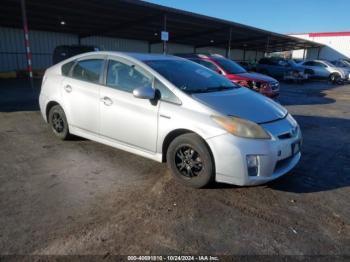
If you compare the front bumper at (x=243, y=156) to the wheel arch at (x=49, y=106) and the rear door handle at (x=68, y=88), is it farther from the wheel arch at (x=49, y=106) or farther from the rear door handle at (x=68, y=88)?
the wheel arch at (x=49, y=106)

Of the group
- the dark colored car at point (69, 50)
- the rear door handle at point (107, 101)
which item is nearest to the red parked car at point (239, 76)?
the rear door handle at point (107, 101)

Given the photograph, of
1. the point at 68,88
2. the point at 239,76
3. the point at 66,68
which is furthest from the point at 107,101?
the point at 239,76

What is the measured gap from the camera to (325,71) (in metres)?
24.1

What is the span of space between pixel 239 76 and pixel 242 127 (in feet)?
23.2

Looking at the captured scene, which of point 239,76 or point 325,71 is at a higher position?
point 239,76

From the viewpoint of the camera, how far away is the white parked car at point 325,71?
23014 mm

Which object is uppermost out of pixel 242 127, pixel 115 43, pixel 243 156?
pixel 115 43

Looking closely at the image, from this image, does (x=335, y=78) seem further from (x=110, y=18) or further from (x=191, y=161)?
(x=191, y=161)

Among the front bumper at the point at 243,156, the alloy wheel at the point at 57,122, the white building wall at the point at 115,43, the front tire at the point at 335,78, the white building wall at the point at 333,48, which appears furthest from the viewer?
the white building wall at the point at 333,48

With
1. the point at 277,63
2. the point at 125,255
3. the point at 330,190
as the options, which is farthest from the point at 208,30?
the point at 125,255

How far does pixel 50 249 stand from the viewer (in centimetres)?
261

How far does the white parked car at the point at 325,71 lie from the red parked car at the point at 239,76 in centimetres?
1517

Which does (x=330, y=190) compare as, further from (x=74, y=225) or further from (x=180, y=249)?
(x=74, y=225)

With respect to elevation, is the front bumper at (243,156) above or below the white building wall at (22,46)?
below
